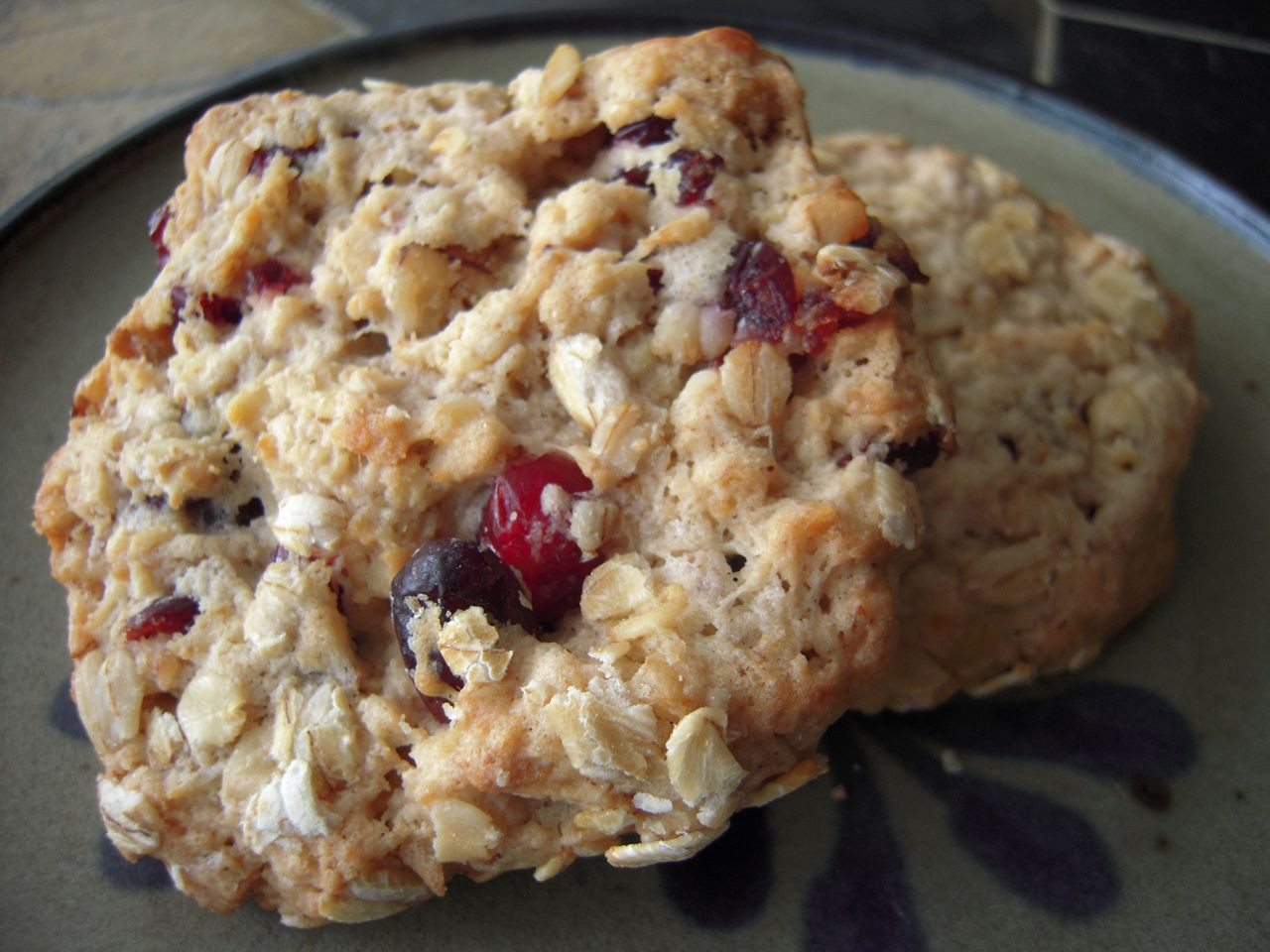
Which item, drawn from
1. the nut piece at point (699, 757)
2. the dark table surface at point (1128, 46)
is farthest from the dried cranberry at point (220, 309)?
the dark table surface at point (1128, 46)

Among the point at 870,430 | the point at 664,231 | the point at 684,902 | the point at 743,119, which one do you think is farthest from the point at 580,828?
the point at 743,119

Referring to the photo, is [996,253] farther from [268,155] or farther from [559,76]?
[268,155]

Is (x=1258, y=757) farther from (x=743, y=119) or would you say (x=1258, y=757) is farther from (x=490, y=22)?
(x=490, y=22)

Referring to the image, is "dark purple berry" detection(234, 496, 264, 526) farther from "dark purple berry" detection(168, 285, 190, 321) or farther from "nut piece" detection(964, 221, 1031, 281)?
"nut piece" detection(964, 221, 1031, 281)

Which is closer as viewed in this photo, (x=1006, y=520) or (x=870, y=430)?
(x=870, y=430)

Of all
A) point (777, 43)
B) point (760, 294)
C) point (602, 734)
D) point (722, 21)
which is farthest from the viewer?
point (777, 43)

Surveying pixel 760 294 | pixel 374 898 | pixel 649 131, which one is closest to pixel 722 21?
pixel 649 131
